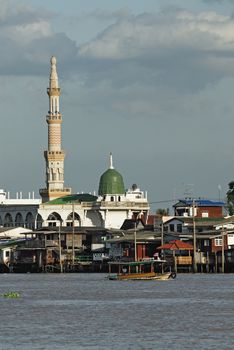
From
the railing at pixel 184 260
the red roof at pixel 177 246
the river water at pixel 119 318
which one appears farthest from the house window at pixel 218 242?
the river water at pixel 119 318

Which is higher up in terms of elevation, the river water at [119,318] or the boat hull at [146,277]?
the boat hull at [146,277]

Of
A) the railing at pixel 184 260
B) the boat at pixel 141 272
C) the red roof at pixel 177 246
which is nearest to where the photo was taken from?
the boat at pixel 141 272

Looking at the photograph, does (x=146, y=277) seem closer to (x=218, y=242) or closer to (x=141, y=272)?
(x=141, y=272)

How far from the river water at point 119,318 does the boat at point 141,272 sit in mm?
13320

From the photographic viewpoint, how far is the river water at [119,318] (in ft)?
216

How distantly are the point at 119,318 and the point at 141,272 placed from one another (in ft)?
207

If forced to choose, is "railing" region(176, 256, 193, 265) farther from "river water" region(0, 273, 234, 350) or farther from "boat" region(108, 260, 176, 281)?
"river water" region(0, 273, 234, 350)

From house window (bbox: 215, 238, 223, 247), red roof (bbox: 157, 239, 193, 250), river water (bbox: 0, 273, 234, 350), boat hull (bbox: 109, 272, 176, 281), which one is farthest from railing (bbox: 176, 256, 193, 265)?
river water (bbox: 0, 273, 234, 350)

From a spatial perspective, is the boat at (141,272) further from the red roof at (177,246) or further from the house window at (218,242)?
the house window at (218,242)

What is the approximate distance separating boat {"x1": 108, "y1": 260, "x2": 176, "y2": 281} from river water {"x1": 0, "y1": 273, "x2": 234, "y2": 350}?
1332cm

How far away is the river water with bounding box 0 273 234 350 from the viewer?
65.8 meters

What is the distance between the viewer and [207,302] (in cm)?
9375

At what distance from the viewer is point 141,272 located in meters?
142

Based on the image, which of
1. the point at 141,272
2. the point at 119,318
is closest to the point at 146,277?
the point at 141,272
